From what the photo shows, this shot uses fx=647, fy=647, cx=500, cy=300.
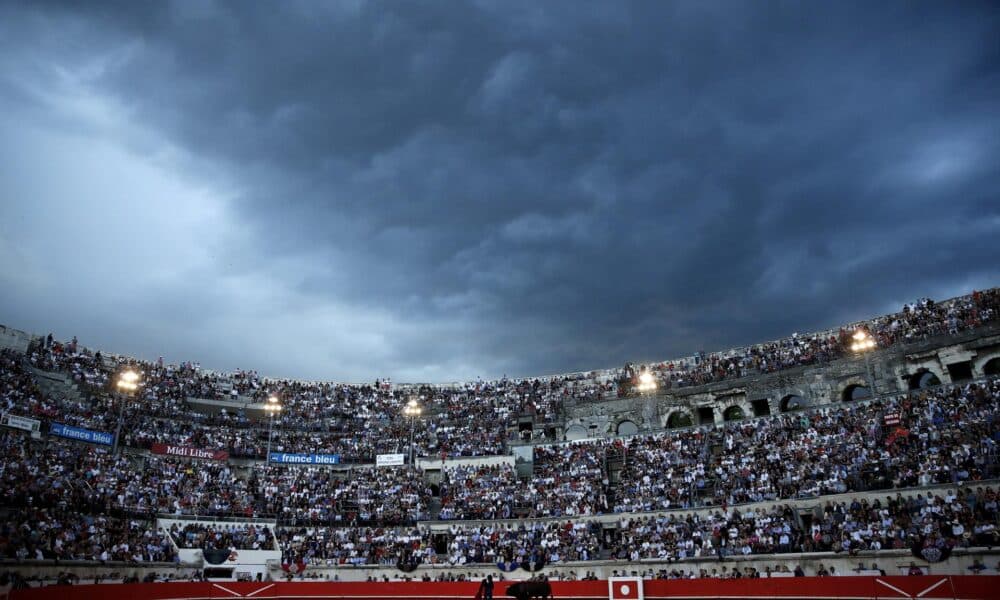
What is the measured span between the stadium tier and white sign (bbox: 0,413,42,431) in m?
0.10

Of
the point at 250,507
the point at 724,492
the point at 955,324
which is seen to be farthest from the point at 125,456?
the point at 955,324

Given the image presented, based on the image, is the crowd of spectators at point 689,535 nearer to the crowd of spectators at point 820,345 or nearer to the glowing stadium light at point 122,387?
the glowing stadium light at point 122,387

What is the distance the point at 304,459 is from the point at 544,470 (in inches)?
841

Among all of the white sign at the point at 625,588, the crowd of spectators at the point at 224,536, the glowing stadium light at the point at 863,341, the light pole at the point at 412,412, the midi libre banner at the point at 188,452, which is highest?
the glowing stadium light at the point at 863,341

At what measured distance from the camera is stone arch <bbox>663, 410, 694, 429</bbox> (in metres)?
55.7

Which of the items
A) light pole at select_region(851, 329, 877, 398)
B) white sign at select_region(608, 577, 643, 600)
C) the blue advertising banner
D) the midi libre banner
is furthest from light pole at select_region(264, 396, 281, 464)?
light pole at select_region(851, 329, 877, 398)

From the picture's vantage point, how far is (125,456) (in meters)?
48.1

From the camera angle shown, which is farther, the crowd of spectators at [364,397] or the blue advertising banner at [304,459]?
the blue advertising banner at [304,459]

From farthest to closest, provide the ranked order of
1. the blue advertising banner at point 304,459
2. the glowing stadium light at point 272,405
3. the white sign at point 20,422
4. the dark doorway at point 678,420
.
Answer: the glowing stadium light at point 272,405
the blue advertising banner at point 304,459
the dark doorway at point 678,420
the white sign at point 20,422

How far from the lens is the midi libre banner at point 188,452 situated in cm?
5022

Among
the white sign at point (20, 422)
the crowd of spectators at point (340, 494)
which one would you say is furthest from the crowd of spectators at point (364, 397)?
the crowd of spectators at point (340, 494)

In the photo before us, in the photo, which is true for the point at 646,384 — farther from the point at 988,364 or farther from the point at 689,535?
the point at 988,364

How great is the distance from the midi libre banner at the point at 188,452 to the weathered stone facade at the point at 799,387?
2987 cm

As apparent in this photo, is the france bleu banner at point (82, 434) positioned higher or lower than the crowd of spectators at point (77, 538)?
higher
